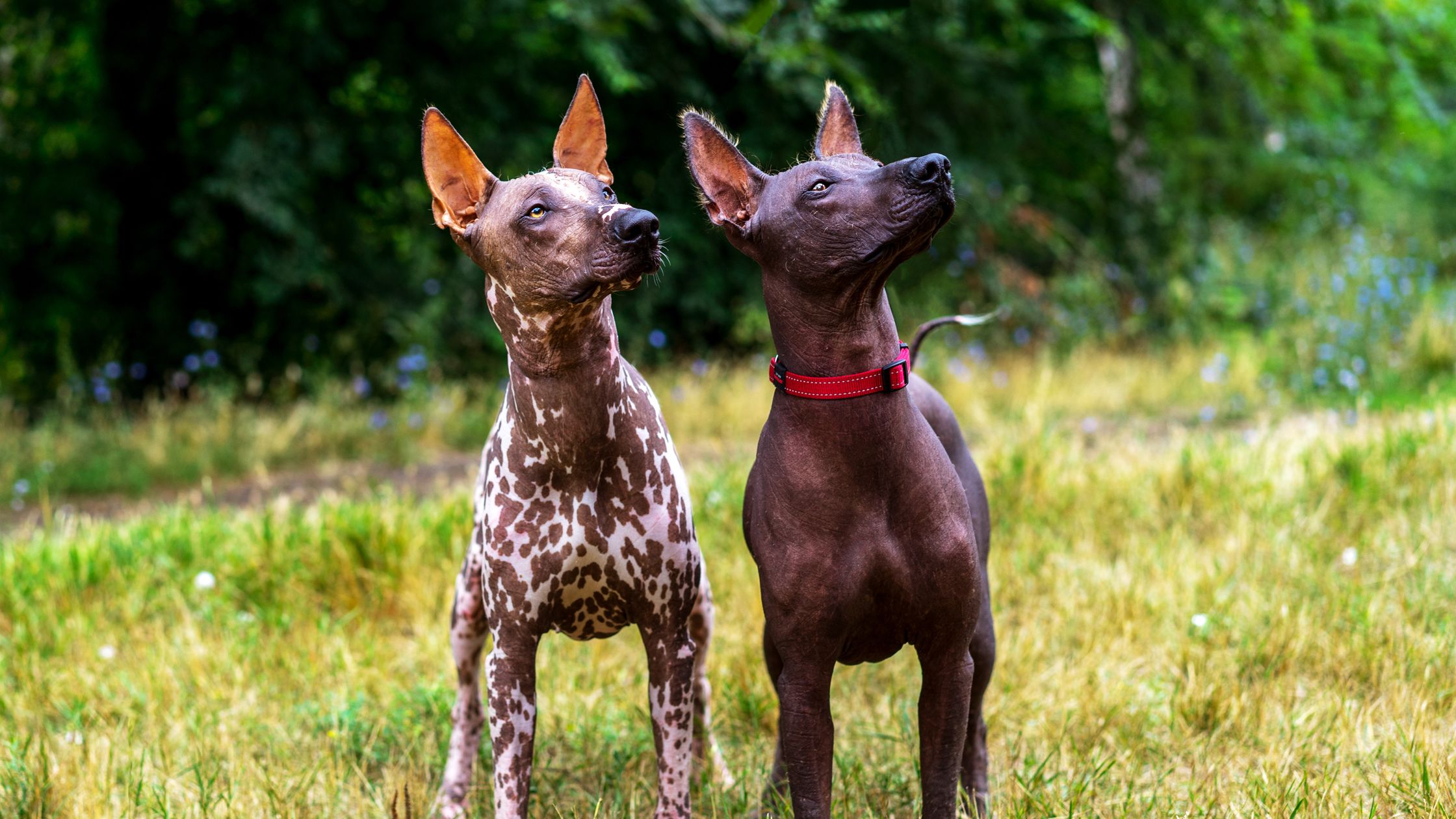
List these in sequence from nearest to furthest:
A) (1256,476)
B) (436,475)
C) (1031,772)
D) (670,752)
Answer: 1. (670,752)
2. (1031,772)
3. (1256,476)
4. (436,475)

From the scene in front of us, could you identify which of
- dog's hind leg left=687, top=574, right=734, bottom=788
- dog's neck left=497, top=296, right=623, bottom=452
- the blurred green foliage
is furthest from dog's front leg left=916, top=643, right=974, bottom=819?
the blurred green foliage

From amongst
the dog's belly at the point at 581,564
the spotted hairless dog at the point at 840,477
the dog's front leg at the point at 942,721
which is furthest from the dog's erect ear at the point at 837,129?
the dog's front leg at the point at 942,721

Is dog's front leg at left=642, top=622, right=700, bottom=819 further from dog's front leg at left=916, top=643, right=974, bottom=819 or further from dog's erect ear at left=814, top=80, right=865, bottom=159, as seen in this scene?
dog's erect ear at left=814, top=80, right=865, bottom=159

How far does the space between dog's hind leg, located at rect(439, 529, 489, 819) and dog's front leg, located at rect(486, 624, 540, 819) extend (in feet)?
1.09

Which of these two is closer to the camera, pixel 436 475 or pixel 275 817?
pixel 275 817

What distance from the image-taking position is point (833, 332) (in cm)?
231

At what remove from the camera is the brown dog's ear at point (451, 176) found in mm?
2461

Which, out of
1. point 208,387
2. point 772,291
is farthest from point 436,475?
point 772,291

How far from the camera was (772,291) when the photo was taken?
7.76 feet

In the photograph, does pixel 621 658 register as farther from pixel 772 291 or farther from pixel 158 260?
pixel 158 260

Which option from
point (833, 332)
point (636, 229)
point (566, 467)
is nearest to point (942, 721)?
point (833, 332)

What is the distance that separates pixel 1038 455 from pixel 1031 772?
2190mm

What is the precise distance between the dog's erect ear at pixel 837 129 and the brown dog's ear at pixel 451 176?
74 cm

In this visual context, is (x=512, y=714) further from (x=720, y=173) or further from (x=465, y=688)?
(x=720, y=173)
